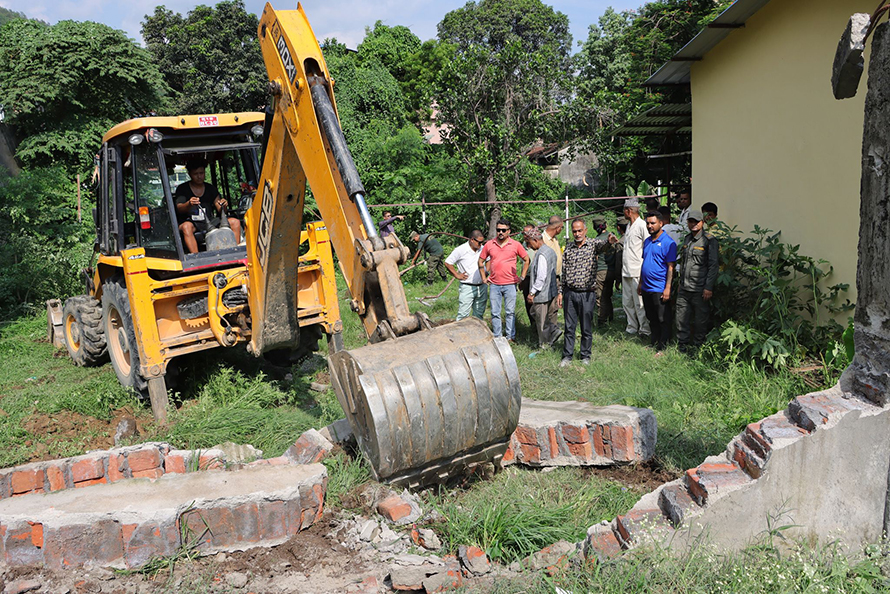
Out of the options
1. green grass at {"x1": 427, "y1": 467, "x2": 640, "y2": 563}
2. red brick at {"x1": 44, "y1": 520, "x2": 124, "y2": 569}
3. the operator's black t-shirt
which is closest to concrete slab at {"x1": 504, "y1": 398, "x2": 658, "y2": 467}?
green grass at {"x1": 427, "y1": 467, "x2": 640, "y2": 563}

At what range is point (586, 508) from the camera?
3.96 metres

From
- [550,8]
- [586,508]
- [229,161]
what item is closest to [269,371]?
[229,161]

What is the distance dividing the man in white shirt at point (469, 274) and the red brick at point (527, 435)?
4057 millimetres

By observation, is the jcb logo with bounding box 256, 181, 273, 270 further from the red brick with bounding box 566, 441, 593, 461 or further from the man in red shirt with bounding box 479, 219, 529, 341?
the man in red shirt with bounding box 479, 219, 529, 341

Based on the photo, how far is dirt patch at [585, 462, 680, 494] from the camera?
430 cm

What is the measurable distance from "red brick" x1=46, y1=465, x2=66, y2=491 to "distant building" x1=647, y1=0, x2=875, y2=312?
6.93 metres

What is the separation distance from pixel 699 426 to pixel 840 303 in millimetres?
2460

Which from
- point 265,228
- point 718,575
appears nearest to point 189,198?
point 265,228

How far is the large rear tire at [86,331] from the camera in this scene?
7.76 m

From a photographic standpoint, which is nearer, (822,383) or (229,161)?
(822,383)

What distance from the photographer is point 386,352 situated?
3547mm

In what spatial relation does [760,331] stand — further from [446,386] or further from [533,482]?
[446,386]

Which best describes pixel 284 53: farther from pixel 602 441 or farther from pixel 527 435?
pixel 602 441

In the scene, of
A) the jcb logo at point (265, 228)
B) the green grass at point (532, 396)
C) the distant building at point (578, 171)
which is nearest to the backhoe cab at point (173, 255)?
the jcb logo at point (265, 228)
